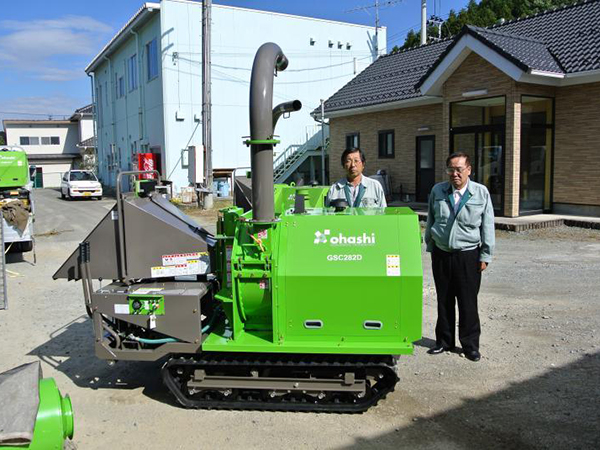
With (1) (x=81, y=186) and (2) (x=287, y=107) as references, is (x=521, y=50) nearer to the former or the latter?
(2) (x=287, y=107)

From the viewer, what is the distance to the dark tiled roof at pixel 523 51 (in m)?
13.4

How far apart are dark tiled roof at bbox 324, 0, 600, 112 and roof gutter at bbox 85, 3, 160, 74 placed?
9.87m

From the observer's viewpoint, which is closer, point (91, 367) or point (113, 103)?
point (91, 367)

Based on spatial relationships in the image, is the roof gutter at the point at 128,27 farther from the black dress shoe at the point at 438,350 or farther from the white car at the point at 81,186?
the black dress shoe at the point at 438,350

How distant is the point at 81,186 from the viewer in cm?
2794

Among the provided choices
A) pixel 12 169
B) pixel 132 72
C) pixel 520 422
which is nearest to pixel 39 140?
pixel 132 72

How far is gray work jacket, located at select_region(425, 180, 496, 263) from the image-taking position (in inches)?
199

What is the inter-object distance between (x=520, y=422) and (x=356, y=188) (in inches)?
94.7

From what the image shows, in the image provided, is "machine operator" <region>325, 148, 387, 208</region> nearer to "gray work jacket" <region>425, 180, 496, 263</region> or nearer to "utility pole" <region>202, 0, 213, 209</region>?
"gray work jacket" <region>425, 180, 496, 263</region>

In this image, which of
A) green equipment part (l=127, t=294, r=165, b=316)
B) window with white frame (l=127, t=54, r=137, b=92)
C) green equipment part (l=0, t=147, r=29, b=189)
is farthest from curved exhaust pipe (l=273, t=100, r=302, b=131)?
window with white frame (l=127, t=54, r=137, b=92)

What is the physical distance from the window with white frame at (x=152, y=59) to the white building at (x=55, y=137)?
29.7 m

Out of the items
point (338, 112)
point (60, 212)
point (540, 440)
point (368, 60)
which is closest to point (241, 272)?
point (540, 440)

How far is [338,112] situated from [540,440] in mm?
18472

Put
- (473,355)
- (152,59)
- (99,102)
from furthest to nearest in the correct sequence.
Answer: (99,102) → (152,59) → (473,355)
